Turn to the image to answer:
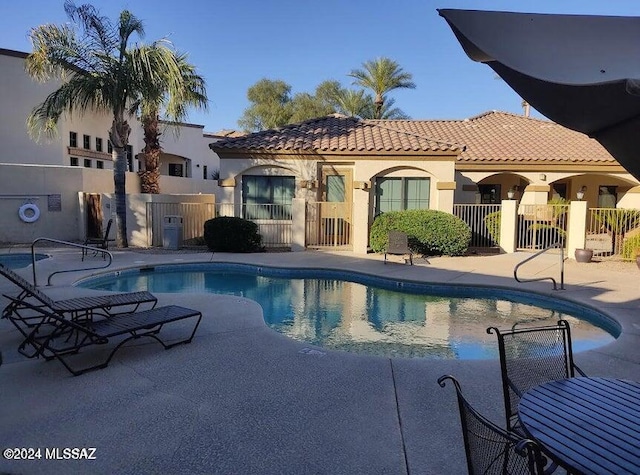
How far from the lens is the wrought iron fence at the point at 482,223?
18109mm

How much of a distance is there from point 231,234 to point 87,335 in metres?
11.4

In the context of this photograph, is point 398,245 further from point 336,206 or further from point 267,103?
point 267,103

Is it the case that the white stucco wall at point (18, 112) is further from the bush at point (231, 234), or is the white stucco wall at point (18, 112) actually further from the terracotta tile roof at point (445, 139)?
the bush at point (231, 234)

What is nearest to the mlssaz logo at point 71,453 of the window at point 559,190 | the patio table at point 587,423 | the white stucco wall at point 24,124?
the patio table at point 587,423

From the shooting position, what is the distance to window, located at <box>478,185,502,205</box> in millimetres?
22977

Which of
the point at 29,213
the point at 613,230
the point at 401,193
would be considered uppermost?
the point at 401,193

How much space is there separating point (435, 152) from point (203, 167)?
26.4 metres

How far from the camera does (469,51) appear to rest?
220 centimetres

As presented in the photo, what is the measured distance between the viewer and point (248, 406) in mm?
4508

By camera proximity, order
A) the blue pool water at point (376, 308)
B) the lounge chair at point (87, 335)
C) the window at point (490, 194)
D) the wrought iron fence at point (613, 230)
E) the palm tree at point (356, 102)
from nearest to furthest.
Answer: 1. the lounge chair at point (87, 335)
2. the blue pool water at point (376, 308)
3. the wrought iron fence at point (613, 230)
4. the window at point (490, 194)
5. the palm tree at point (356, 102)

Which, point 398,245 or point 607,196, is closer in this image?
point 398,245

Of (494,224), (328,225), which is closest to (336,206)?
(328,225)

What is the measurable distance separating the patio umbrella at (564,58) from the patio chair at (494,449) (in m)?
1.60

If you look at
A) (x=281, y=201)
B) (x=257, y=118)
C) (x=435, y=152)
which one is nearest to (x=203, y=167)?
(x=257, y=118)
